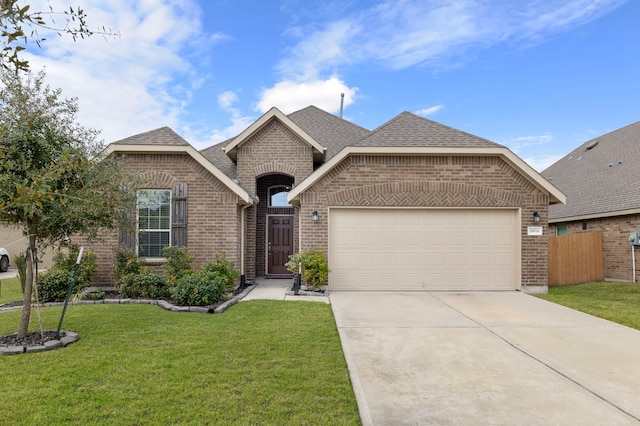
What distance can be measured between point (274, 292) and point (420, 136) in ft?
20.1

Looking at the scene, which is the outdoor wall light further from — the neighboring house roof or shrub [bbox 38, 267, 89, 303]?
shrub [bbox 38, 267, 89, 303]

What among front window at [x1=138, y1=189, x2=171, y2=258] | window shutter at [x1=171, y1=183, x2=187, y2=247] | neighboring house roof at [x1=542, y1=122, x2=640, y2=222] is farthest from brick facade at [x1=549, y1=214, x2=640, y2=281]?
front window at [x1=138, y1=189, x2=171, y2=258]

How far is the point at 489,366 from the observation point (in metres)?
4.84

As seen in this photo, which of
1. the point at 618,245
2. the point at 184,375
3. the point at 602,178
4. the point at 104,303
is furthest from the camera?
the point at 602,178

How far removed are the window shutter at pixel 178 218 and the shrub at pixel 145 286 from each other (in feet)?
5.08

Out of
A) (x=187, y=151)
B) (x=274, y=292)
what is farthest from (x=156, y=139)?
(x=274, y=292)

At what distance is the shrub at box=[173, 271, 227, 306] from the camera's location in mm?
8109

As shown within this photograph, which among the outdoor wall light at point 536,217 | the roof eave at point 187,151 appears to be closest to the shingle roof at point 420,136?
the outdoor wall light at point 536,217

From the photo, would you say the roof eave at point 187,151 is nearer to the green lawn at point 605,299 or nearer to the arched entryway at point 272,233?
the arched entryway at point 272,233

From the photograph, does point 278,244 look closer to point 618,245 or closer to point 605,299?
point 605,299

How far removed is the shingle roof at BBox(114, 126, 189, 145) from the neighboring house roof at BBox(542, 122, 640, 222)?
50.0 ft

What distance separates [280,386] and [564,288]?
37.6 ft

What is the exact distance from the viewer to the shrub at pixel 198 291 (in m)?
8.11

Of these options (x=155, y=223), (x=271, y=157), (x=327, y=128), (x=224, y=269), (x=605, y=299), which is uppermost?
(x=327, y=128)
